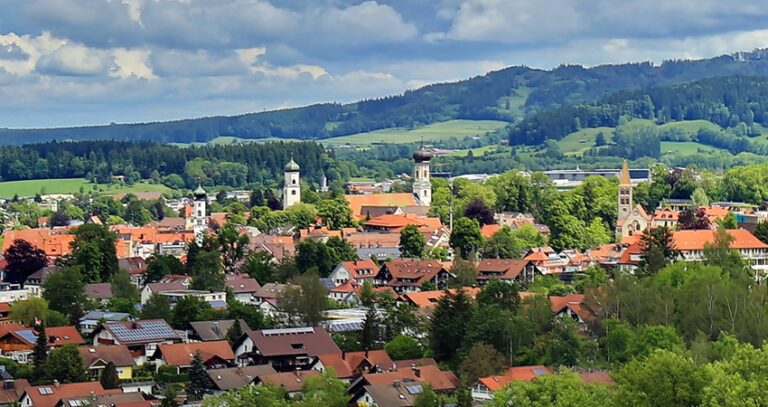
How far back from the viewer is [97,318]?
69.8 metres

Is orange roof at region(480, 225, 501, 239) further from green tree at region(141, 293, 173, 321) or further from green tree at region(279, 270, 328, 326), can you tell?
green tree at region(141, 293, 173, 321)

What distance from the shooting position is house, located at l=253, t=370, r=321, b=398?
54434mm

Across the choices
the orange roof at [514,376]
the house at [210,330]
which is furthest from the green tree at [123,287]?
the orange roof at [514,376]

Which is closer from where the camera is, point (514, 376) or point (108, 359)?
point (514, 376)

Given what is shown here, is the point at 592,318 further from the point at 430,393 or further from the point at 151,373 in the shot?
the point at 151,373

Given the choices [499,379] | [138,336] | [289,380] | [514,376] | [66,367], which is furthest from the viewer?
[138,336]

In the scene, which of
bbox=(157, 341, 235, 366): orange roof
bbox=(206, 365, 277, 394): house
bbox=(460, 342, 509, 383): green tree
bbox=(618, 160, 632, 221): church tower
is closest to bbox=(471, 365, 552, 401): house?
bbox=(460, 342, 509, 383): green tree

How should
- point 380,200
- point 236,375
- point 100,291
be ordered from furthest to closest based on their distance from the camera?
point 380,200 < point 100,291 < point 236,375

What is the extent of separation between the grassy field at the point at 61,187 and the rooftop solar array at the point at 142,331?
369ft

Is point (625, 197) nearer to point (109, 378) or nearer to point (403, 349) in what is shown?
point (403, 349)

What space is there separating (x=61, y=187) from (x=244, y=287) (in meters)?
110

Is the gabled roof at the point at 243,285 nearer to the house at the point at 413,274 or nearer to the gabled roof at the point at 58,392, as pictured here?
the house at the point at 413,274

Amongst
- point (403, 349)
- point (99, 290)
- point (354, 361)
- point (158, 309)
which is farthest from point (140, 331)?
point (99, 290)

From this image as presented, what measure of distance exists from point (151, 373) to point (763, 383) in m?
25.0
